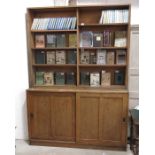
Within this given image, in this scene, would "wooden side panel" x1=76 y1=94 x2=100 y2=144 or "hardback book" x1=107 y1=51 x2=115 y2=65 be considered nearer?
"wooden side panel" x1=76 y1=94 x2=100 y2=144

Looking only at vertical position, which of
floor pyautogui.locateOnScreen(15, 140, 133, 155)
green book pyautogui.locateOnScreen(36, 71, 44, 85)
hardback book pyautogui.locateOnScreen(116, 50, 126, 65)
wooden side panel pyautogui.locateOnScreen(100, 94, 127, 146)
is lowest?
floor pyautogui.locateOnScreen(15, 140, 133, 155)

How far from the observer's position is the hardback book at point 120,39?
3266 millimetres

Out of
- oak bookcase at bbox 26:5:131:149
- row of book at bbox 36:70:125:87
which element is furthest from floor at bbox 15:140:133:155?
row of book at bbox 36:70:125:87

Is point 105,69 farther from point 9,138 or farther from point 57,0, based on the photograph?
point 9,138

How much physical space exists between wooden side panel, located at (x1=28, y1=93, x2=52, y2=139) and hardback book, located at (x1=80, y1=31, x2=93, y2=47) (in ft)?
3.28

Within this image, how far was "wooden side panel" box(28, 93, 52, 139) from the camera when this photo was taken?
3.32 metres

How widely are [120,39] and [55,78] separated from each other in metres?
1.25

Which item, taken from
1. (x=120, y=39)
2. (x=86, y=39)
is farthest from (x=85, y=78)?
(x=120, y=39)

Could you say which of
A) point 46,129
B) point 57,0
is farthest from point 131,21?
point 46,129

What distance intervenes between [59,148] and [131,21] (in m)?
2.33

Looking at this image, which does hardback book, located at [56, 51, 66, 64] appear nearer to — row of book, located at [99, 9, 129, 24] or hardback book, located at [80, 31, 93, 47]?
hardback book, located at [80, 31, 93, 47]

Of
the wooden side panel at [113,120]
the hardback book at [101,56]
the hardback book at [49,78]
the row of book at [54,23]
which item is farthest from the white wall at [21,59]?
the wooden side panel at [113,120]

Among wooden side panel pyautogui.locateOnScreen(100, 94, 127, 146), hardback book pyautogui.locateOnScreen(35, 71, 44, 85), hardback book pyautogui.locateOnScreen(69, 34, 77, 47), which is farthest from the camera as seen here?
hardback book pyautogui.locateOnScreen(35, 71, 44, 85)

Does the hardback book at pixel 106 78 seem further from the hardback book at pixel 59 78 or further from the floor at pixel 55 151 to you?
the floor at pixel 55 151
